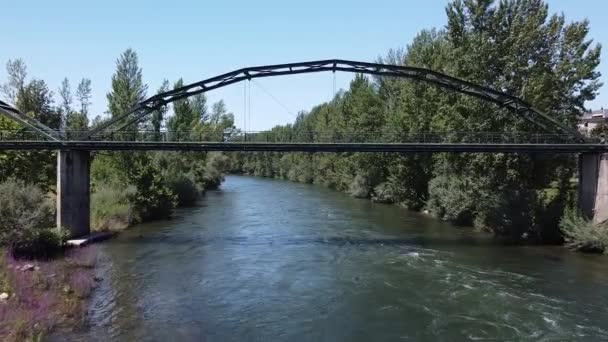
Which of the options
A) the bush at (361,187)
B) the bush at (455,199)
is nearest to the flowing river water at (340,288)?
the bush at (455,199)

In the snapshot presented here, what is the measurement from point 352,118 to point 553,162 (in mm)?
38882

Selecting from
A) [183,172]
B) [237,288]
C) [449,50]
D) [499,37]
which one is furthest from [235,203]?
[237,288]

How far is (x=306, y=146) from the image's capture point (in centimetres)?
3159

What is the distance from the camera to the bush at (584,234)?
27.2m

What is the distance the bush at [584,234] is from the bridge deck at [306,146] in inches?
166

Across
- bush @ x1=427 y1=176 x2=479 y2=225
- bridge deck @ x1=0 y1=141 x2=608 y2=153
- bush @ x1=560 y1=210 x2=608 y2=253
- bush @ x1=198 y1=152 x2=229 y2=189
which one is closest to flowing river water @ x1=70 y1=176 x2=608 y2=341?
bush @ x1=560 y1=210 x2=608 y2=253

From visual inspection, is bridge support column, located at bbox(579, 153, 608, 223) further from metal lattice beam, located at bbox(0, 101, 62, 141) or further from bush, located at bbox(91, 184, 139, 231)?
metal lattice beam, located at bbox(0, 101, 62, 141)

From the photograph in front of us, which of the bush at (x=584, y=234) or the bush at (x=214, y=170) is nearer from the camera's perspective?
the bush at (x=584, y=234)

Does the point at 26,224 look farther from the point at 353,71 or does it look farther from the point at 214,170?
the point at 214,170

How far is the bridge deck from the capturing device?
3059 centimetres

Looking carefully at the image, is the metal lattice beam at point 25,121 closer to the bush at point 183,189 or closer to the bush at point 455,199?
the bush at point 183,189

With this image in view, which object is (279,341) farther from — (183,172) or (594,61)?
(183,172)

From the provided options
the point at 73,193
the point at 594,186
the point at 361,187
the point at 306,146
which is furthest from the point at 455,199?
the point at 73,193

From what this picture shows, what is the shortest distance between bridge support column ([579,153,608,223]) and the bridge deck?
75 centimetres
